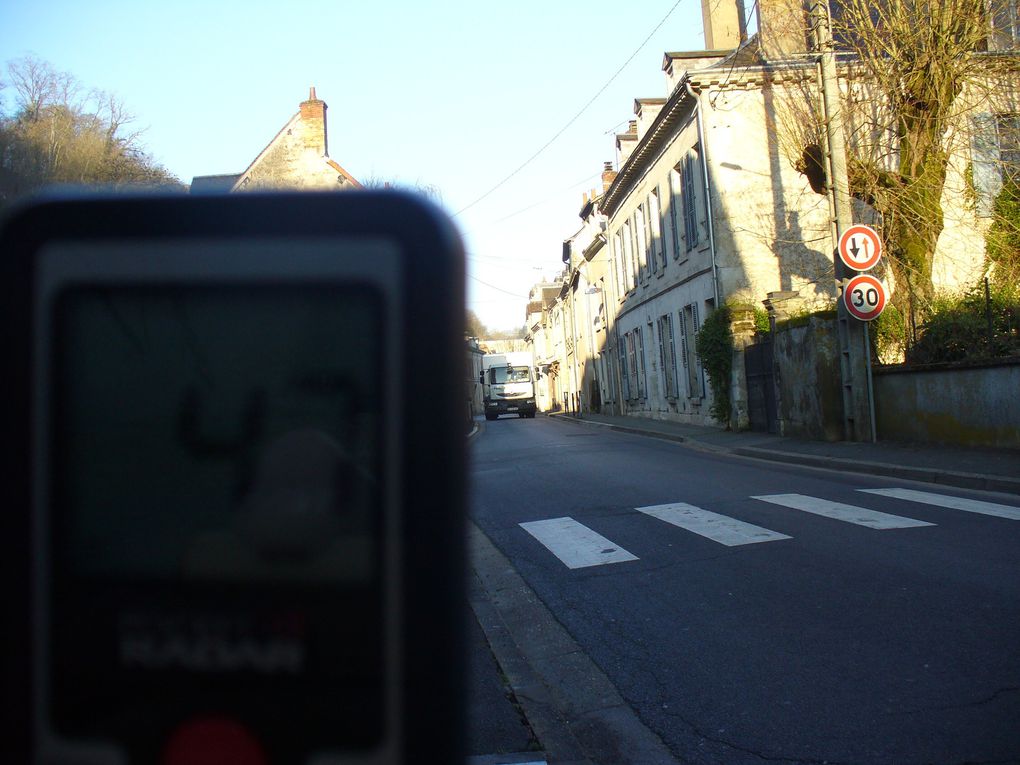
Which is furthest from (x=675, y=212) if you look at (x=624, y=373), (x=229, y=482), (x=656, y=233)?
(x=229, y=482)

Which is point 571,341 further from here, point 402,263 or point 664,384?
point 402,263

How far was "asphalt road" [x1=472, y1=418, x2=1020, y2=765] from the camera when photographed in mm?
3945

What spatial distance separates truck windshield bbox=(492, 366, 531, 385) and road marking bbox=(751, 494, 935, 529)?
39.8 meters

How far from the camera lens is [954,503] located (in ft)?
30.6

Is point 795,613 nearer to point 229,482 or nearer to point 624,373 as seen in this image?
point 229,482

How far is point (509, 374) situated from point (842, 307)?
35.6 m

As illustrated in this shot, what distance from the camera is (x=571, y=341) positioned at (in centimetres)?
5581

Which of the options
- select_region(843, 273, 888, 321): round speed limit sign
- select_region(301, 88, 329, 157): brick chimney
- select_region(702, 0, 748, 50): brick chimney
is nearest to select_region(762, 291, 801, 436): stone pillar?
select_region(843, 273, 888, 321): round speed limit sign

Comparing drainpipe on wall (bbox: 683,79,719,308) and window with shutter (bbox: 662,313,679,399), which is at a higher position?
drainpipe on wall (bbox: 683,79,719,308)

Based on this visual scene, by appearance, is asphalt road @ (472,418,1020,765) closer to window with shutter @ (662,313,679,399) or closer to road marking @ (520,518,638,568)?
road marking @ (520,518,638,568)

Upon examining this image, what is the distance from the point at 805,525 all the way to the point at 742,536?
0.75 metres

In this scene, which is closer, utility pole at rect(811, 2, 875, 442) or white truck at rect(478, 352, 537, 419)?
utility pole at rect(811, 2, 875, 442)

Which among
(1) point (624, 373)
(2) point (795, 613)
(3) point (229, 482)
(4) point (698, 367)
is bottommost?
(2) point (795, 613)

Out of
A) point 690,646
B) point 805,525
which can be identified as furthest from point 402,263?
point 805,525
